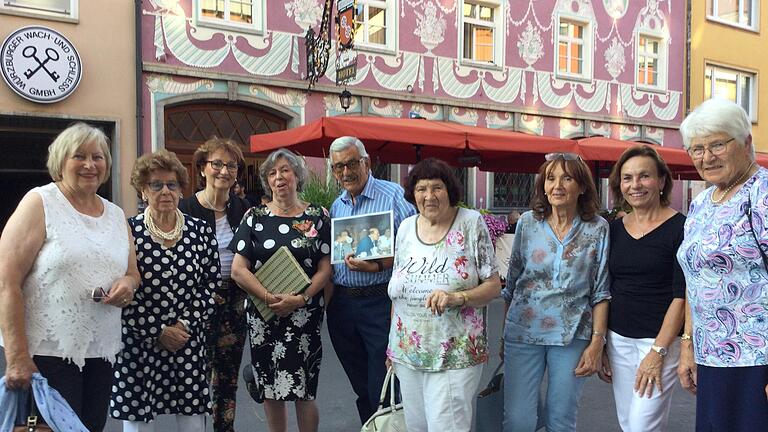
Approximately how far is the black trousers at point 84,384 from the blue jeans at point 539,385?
191 centimetres

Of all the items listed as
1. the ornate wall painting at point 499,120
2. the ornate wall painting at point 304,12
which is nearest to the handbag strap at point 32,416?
the ornate wall painting at point 304,12

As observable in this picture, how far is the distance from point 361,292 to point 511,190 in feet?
38.2

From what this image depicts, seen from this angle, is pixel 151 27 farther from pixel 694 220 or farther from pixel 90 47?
pixel 694 220

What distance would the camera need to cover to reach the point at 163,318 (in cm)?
304

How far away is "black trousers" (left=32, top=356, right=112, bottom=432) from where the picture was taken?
2.57m

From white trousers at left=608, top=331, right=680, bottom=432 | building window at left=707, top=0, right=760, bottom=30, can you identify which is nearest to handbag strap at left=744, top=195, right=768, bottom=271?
white trousers at left=608, top=331, right=680, bottom=432

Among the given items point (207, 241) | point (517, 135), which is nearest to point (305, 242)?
point (207, 241)

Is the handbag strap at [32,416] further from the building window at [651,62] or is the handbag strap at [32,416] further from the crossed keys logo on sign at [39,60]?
the building window at [651,62]

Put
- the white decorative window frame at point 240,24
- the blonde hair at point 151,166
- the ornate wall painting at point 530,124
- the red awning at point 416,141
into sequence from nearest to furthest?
the blonde hair at point 151,166 < the red awning at point 416,141 < the white decorative window frame at point 240,24 < the ornate wall painting at point 530,124

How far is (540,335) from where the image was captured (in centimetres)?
298

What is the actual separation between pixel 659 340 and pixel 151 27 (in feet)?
32.4

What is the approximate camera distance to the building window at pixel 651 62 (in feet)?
53.7

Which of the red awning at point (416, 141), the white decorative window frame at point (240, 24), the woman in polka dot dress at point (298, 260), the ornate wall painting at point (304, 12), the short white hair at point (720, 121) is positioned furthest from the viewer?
the ornate wall painting at point (304, 12)

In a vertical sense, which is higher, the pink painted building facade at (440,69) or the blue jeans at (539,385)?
the pink painted building facade at (440,69)
